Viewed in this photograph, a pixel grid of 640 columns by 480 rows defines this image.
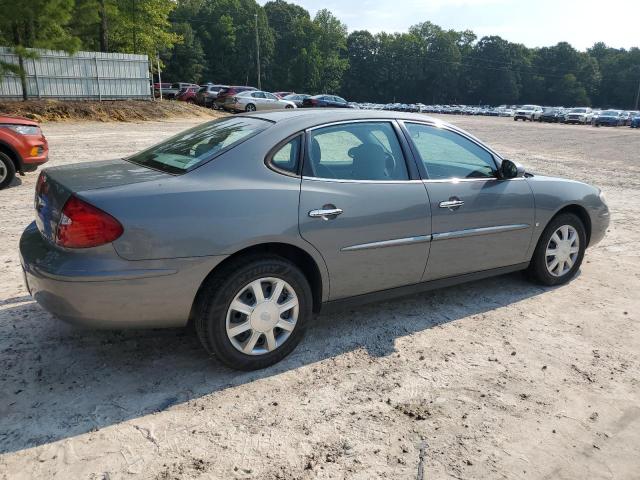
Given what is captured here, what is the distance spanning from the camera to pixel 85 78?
26.3 metres

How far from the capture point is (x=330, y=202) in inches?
133

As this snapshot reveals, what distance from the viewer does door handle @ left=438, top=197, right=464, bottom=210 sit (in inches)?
154

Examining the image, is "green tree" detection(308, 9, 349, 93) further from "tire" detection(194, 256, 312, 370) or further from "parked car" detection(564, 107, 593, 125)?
"tire" detection(194, 256, 312, 370)

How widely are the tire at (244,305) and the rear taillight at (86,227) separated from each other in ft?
2.04

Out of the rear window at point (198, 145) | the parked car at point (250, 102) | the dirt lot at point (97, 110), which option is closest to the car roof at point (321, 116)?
the rear window at point (198, 145)

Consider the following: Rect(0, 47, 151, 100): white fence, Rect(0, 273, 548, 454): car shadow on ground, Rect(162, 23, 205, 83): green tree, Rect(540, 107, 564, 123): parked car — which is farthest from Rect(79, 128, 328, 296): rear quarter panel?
Rect(162, 23, 205, 83): green tree

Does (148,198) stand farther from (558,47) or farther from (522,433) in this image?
(558,47)

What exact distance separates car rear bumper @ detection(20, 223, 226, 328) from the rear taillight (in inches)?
1.8

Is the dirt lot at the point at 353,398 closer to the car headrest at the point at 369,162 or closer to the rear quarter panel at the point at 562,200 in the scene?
the rear quarter panel at the point at 562,200

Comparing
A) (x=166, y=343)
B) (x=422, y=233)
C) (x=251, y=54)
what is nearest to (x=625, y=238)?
(x=422, y=233)

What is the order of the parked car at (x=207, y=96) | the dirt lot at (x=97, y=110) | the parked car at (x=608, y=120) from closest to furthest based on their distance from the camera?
the dirt lot at (x=97, y=110)
the parked car at (x=207, y=96)
the parked car at (x=608, y=120)

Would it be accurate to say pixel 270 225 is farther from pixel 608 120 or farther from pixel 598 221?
pixel 608 120

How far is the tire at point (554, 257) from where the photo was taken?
4.72m

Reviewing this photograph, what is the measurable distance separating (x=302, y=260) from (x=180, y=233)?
86 centimetres
